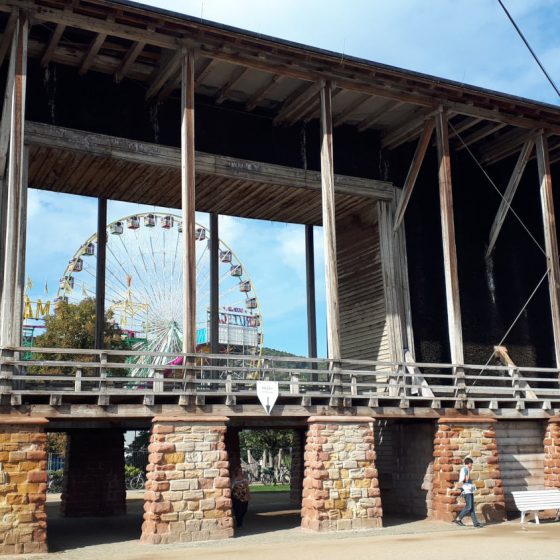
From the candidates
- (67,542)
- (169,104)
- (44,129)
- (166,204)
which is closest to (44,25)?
(44,129)

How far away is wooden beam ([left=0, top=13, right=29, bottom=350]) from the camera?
14422 millimetres

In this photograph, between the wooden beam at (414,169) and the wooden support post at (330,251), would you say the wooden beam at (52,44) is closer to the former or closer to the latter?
the wooden support post at (330,251)

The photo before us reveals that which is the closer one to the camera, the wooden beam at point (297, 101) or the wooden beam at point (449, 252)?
the wooden beam at point (449, 252)

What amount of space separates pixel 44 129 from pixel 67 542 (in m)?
9.08

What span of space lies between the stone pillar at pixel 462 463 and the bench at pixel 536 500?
3.27ft

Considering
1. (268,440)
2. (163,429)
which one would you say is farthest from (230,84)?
(268,440)

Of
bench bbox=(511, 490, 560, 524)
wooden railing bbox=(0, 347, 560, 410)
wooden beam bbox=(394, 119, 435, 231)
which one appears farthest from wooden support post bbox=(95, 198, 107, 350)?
bench bbox=(511, 490, 560, 524)

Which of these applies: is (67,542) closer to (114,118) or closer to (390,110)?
(114,118)

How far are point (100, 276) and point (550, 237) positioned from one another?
12.4 metres

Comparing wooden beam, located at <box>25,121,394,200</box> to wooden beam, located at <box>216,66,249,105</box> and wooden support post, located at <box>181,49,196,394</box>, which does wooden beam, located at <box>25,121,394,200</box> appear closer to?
wooden beam, located at <box>216,66,249,105</box>

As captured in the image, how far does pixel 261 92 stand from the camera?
2008cm

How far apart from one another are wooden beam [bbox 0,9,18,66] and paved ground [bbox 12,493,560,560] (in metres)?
10.4

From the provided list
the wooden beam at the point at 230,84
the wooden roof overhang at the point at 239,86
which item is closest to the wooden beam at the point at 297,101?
the wooden roof overhang at the point at 239,86

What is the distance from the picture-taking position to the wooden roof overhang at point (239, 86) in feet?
54.6
